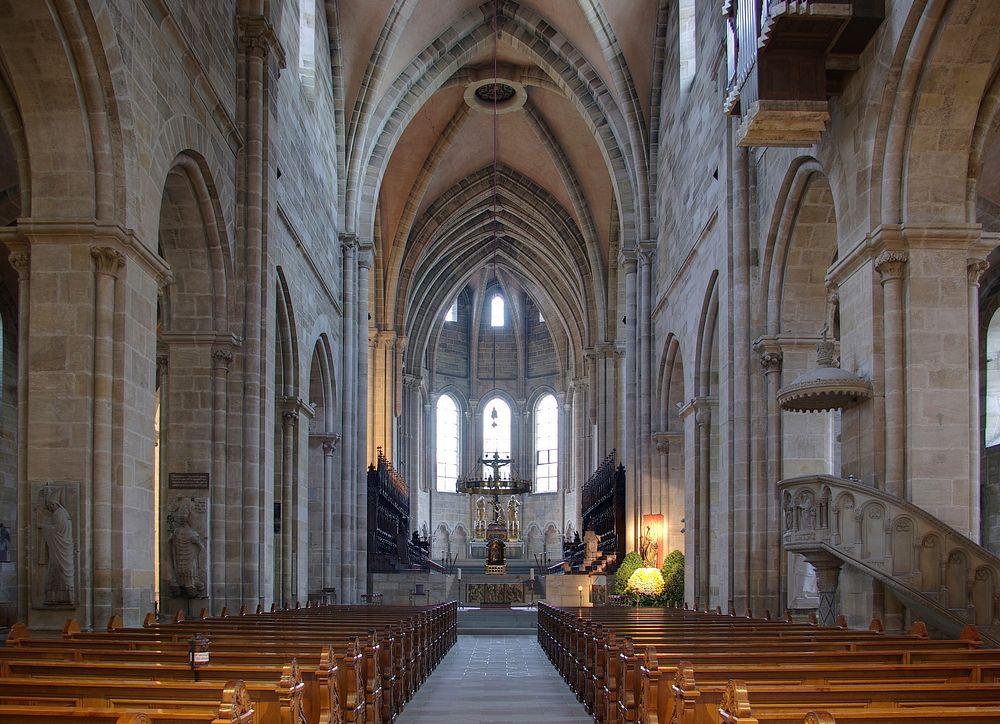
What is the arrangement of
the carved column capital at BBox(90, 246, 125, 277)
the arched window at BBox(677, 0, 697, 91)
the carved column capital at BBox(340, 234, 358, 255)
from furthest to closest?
the carved column capital at BBox(340, 234, 358, 255) < the arched window at BBox(677, 0, 697, 91) < the carved column capital at BBox(90, 246, 125, 277)

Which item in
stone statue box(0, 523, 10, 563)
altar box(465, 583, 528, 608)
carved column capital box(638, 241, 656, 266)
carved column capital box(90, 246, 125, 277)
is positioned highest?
carved column capital box(638, 241, 656, 266)

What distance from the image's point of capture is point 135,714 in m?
4.44

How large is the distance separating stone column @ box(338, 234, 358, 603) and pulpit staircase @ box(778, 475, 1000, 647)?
16509 millimetres

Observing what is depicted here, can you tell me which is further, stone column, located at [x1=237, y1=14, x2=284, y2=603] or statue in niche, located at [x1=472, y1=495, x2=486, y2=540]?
statue in niche, located at [x1=472, y1=495, x2=486, y2=540]

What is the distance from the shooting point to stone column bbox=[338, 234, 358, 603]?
26.3 m

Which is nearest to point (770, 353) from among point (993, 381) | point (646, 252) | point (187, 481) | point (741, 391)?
point (741, 391)

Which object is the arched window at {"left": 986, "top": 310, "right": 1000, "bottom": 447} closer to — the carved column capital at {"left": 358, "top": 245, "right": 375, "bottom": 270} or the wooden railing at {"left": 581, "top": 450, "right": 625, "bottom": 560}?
the wooden railing at {"left": 581, "top": 450, "right": 625, "bottom": 560}

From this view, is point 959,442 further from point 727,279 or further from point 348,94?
point 348,94

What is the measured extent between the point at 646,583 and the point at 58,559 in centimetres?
1553

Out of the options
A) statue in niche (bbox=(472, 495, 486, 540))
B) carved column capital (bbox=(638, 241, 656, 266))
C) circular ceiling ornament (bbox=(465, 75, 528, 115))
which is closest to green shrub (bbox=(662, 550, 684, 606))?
carved column capital (bbox=(638, 241, 656, 266))

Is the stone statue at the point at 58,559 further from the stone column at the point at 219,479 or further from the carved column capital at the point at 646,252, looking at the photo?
the carved column capital at the point at 646,252

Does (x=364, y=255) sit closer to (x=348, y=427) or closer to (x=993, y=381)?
(x=348, y=427)

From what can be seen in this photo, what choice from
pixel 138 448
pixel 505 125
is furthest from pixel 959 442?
pixel 505 125

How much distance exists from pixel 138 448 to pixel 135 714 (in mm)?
7510
